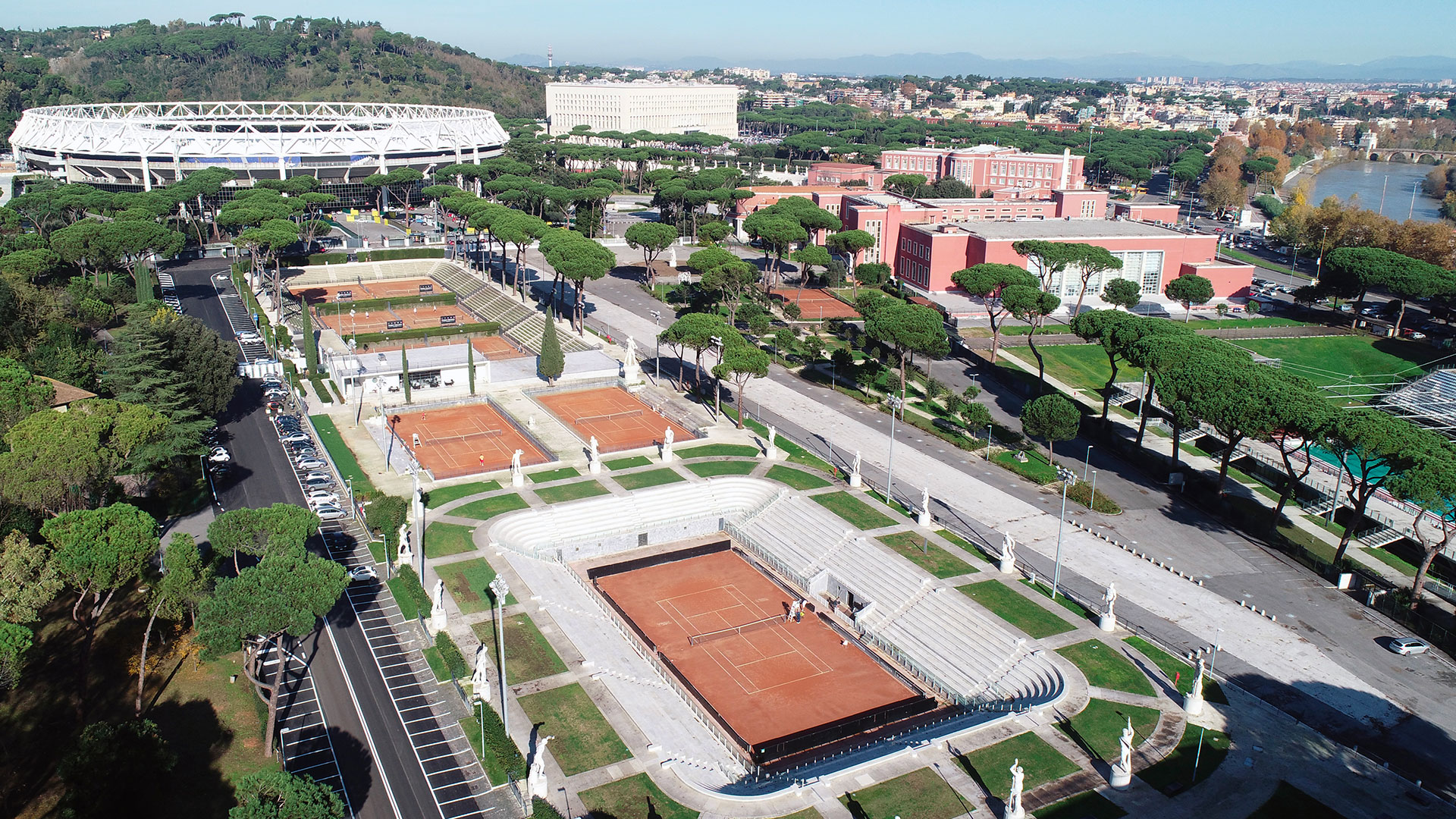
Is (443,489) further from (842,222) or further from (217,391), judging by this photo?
(842,222)

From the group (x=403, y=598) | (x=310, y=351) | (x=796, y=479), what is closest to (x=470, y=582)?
(x=403, y=598)

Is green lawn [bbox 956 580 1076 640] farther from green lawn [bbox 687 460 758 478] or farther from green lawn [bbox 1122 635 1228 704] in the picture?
green lawn [bbox 687 460 758 478]

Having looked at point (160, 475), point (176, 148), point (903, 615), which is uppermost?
point (176, 148)

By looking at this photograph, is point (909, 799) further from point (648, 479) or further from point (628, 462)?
point (628, 462)

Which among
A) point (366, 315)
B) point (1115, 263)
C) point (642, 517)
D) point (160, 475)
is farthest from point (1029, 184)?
point (160, 475)

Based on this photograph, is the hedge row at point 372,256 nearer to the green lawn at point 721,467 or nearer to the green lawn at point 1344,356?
the green lawn at point 721,467
